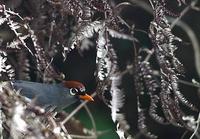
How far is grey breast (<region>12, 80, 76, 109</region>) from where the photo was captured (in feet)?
8.10

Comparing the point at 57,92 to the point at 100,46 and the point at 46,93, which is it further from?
the point at 100,46

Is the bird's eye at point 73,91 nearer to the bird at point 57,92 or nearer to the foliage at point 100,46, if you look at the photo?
the bird at point 57,92

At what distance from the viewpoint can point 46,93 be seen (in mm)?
2623

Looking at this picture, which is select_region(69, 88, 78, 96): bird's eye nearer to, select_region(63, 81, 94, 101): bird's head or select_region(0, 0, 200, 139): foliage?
select_region(63, 81, 94, 101): bird's head

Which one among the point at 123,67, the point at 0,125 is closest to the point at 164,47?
the point at 0,125

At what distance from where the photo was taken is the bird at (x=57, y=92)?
2555 millimetres

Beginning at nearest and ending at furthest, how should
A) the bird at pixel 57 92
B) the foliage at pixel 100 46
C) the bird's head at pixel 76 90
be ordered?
the foliage at pixel 100 46 < the bird at pixel 57 92 < the bird's head at pixel 76 90

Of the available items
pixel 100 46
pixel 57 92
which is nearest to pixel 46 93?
pixel 57 92

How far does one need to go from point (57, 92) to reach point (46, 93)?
0.29ft

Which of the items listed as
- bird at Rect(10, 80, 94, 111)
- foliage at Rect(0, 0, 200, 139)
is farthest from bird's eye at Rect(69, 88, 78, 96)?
foliage at Rect(0, 0, 200, 139)

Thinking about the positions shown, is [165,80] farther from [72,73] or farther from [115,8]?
[72,73]

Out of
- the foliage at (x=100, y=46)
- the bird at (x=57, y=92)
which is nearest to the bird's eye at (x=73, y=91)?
the bird at (x=57, y=92)

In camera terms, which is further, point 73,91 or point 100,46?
point 73,91

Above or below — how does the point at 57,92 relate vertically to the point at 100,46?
below
